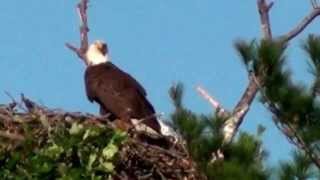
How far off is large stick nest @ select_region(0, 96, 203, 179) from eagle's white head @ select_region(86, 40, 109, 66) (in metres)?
1.79


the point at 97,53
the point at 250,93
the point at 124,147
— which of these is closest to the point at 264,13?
the point at 250,93

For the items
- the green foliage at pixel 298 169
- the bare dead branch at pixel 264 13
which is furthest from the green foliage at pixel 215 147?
the bare dead branch at pixel 264 13

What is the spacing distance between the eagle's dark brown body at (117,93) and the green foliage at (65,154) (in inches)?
61.9

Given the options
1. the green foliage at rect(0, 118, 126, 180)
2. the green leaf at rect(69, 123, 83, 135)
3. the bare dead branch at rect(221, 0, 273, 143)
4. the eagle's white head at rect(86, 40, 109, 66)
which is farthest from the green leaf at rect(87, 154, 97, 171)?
the eagle's white head at rect(86, 40, 109, 66)

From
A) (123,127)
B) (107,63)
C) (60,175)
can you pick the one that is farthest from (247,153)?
(107,63)

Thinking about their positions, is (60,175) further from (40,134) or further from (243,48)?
(243,48)

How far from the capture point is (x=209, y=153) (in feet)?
33.2

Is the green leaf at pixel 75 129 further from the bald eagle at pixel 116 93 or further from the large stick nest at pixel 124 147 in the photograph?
the bald eagle at pixel 116 93

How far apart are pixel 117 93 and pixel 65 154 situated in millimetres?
2208

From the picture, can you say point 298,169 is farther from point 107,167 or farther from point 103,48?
point 103,48

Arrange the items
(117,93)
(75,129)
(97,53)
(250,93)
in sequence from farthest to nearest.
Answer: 1. (97,53)
2. (117,93)
3. (250,93)
4. (75,129)

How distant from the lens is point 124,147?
11.5 meters

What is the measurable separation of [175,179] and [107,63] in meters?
2.16

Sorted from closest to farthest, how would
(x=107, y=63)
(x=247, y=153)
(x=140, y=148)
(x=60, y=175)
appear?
(x=247, y=153) → (x=60, y=175) → (x=140, y=148) → (x=107, y=63)
